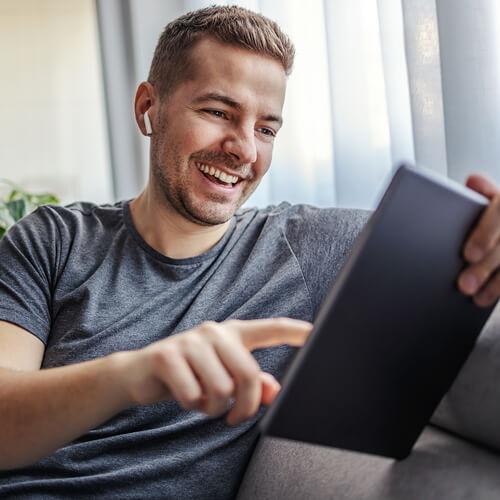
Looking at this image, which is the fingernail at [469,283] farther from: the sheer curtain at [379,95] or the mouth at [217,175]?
the mouth at [217,175]

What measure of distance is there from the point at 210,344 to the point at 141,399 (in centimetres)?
10

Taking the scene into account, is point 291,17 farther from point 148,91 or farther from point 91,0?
point 91,0

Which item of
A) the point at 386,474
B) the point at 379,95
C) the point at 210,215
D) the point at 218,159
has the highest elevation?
the point at 379,95

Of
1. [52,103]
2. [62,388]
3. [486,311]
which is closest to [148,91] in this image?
[62,388]

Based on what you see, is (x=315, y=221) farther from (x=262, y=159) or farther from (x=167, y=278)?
(x=167, y=278)

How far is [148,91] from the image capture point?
1.24 m

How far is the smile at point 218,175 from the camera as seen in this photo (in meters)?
1.09

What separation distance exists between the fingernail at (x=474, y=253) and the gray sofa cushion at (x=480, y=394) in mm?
208

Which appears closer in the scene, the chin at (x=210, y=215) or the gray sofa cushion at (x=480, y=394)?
the gray sofa cushion at (x=480, y=394)

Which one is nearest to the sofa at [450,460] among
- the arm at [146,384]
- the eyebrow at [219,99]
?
the arm at [146,384]

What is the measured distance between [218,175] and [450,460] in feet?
2.24

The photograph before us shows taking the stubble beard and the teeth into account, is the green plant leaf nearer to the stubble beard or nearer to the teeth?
the stubble beard

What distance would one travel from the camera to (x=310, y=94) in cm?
137

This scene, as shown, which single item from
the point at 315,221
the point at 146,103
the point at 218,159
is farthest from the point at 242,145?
the point at 146,103
